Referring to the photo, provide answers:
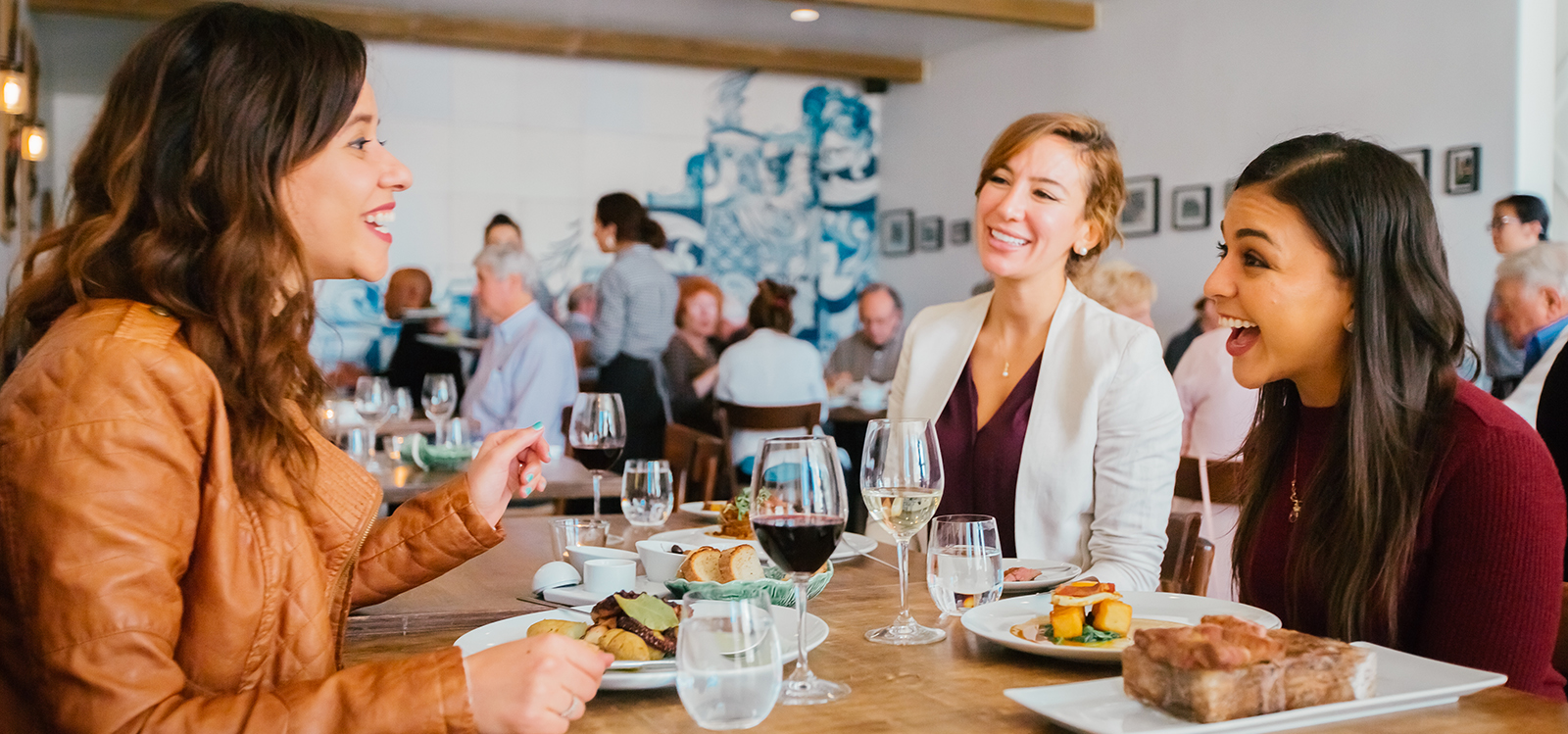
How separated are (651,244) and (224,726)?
5.22 metres

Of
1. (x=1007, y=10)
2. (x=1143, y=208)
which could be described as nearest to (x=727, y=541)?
(x=1143, y=208)

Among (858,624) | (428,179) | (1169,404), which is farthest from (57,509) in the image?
(428,179)

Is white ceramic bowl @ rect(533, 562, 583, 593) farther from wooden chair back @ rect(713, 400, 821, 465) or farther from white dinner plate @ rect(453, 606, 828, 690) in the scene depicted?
wooden chair back @ rect(713, 400, 821, 465)

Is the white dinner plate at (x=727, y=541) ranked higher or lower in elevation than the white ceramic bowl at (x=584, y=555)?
lower

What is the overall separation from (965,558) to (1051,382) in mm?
916

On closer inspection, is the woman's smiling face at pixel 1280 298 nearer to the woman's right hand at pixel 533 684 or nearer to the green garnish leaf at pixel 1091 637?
the green garnish leaf at pixel 1091 637

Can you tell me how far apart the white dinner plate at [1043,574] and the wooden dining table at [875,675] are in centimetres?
11

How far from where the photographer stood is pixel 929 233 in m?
9.30

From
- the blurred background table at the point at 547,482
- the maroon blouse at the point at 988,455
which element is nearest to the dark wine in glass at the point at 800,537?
the maroon blouse at the point at 988,455

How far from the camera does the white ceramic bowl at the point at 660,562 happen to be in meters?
1.57

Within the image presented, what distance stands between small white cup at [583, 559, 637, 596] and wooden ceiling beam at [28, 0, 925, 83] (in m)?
7.02

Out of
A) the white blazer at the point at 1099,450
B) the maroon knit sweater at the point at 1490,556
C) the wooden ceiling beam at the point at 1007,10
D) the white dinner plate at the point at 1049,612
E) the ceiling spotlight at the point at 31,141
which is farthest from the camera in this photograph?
the wooden ceiling beam at the point at 1007,10

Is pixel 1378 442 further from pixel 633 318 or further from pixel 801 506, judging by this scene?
pixel 633 318

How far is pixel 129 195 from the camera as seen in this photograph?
1.11 m
